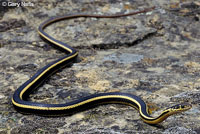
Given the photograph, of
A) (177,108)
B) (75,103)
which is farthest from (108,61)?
(177,108)

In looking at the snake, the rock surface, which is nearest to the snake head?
the snake

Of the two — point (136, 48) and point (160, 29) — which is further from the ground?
point (160, 29)

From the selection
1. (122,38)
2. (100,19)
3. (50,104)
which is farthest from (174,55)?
(50,104)

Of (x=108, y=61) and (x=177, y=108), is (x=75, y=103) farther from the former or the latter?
(x=108, y=61)

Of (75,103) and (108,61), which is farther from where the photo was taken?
(108,61)

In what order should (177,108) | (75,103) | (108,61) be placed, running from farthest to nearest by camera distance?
(108,61), (75,103), (177,108)

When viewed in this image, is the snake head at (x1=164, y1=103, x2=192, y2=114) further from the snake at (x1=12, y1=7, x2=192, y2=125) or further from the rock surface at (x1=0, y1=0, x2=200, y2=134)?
the rock surface at (x1=0, y1=0, x2=200, y2=134)

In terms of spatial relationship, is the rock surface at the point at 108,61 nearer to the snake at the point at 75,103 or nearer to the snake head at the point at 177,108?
the snake at the point at 75,103

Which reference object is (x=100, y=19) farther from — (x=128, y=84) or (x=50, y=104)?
(x=50, y=104)

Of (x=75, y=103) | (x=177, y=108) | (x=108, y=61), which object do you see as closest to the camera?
(x=177, y=108)
